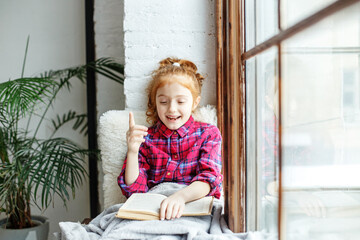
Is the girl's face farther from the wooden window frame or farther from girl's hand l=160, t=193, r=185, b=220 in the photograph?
girl's hand l=160, t=193, r=185, b=220

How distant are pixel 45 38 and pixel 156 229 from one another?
169 cm

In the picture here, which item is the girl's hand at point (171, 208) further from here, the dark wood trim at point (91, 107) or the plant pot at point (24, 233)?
the dark wood trim at point (91, 107)

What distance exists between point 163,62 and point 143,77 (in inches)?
4.7

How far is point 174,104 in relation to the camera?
1.44 meters

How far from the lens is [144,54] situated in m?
1.71

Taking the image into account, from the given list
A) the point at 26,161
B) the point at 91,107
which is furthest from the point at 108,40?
the point at 26,161

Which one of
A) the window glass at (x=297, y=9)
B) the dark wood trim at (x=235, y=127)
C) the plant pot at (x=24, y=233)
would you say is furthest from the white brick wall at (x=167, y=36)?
the window glass at (x=297, y=9)

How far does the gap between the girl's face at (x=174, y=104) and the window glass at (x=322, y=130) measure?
0.69m

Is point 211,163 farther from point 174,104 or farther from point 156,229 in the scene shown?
point 156,229

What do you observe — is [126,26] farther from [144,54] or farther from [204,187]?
[204,187]

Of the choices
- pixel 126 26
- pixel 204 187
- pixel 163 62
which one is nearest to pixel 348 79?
pixel 204 187

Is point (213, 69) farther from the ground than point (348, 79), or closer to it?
farther from the ground

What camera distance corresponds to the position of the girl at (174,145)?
1.39 metres

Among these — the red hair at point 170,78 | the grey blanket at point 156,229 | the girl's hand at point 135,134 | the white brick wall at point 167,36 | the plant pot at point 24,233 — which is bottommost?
the plant pot at point 24,233
